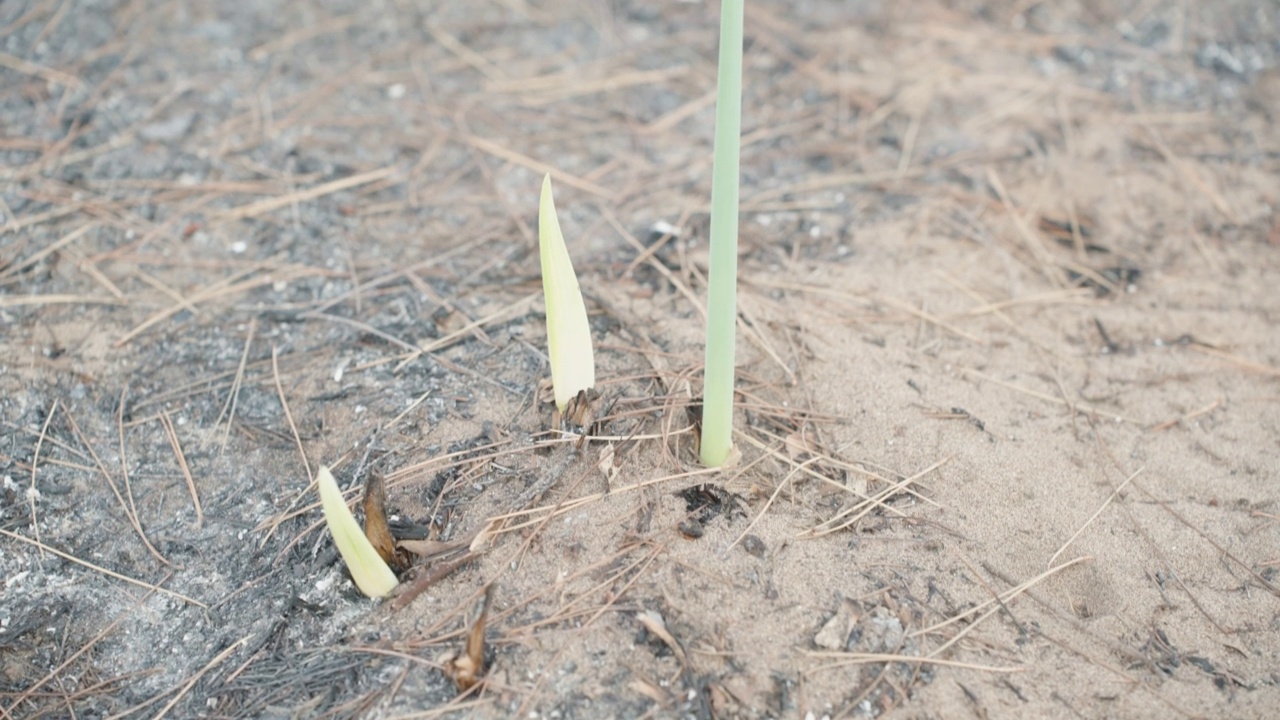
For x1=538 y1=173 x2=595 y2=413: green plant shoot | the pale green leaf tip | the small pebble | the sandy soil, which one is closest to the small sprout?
the sandy soil

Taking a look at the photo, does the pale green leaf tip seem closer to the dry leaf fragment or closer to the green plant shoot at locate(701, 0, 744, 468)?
the dry leaf fragment

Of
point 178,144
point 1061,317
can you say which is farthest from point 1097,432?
point 178,144

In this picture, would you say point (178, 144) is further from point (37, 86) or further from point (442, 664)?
point (442, 664)

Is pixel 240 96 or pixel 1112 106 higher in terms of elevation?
pixel 240 96

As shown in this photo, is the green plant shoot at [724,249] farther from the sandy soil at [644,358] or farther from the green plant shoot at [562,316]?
the green plant shoot at [562,316]

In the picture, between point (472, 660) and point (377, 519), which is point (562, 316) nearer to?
point (377, 519)

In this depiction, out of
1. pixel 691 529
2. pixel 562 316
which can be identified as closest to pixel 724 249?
pixel 562 316

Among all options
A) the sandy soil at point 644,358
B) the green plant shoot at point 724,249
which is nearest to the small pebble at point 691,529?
the sandy soil at point 644,358
